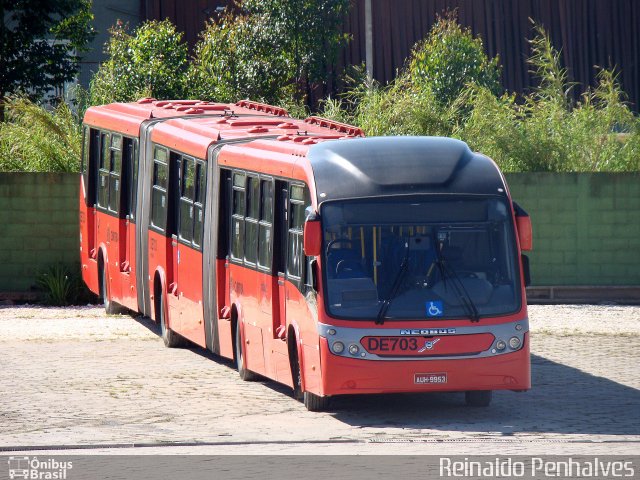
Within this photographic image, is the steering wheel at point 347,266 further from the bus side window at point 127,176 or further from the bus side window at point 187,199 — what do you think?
the bus side window at point 127,176

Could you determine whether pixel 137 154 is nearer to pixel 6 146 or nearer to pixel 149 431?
pixel 6 146

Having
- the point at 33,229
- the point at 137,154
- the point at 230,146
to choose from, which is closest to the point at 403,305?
the point at 230,146

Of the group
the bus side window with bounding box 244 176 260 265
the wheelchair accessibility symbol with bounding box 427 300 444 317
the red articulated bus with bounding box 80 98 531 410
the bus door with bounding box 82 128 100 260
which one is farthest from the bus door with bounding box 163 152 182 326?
the wheelchair accessibility symbol with bounding box 427 300 444 317

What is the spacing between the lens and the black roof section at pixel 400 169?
43.9 feet

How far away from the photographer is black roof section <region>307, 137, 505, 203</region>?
43.9ft

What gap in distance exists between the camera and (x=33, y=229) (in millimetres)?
23609

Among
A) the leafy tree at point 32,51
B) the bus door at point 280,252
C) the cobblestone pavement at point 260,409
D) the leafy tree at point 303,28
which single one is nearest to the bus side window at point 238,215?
the bus door at point 280,252

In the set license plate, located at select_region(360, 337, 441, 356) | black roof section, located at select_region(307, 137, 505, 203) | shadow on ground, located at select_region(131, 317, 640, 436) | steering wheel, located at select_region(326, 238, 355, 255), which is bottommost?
shadow on ground, located at select_region(131, 317, 640, 436)

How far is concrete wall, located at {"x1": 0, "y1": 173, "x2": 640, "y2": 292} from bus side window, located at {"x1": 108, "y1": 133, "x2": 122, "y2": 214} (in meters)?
2.46

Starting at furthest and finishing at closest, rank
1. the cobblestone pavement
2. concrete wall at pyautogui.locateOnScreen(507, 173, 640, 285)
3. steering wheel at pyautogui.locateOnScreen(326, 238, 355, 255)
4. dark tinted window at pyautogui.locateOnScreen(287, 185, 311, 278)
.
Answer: concrete wall at pyautogui.locateOnScreen(507, 173, 640, 285) < dark tinted window at pyautogui.locateOnScreen(287, 185, 311, 278) < steering wheel at pyautogui.locateOnScreen(326, 238, 355, 255) < the cobblestone pavement

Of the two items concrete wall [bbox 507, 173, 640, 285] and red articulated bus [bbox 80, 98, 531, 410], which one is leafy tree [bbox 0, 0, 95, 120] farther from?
red articulated bus [bbox 80, 98, 531, 410]

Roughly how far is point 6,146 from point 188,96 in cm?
660

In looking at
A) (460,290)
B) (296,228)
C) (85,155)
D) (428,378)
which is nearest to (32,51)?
(85,155)

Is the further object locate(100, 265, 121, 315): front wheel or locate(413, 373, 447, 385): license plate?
locate(100, 265, 121, 315): front wheel
